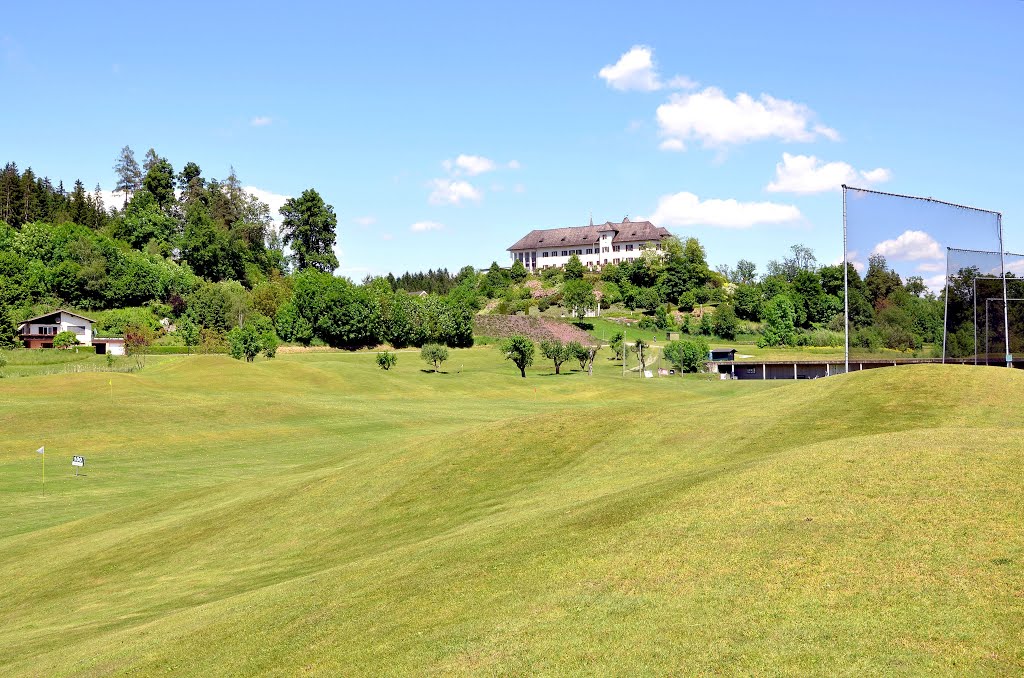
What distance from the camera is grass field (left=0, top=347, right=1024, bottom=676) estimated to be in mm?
16953

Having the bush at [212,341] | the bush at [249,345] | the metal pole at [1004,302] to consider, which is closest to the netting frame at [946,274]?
the metal pole at [1004,302]

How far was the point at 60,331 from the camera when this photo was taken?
16662 cm

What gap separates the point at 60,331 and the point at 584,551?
169 metres

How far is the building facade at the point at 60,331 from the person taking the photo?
16188 cm

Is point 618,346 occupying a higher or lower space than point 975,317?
lower

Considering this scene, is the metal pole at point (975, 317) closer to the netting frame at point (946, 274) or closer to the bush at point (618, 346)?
the netting frame at point (946, 274)

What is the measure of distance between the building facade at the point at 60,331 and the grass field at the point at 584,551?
371 feet

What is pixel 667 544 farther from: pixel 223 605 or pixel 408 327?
pixel 408 327

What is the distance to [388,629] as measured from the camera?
780 inches

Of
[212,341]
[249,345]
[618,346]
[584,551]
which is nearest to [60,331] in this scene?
[212,341]

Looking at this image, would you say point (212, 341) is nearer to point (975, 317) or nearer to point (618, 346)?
point (618, 346)

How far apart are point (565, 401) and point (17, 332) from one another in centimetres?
10457

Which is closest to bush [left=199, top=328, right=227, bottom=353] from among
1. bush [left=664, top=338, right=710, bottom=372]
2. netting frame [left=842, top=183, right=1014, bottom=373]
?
bush [left=664, top=338, right=710, bottom=372]

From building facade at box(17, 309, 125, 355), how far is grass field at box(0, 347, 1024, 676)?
113 m
